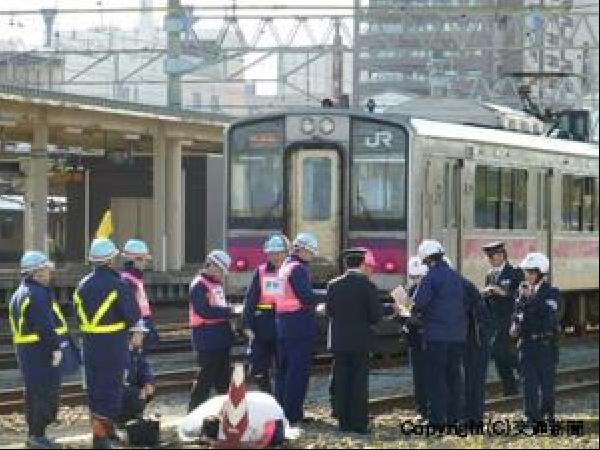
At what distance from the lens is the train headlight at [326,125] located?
19.0 metres

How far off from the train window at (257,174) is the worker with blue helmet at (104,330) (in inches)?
310

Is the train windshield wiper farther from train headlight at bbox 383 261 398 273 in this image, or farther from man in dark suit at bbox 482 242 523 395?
man in dark suit at bbox 482 242 523 395

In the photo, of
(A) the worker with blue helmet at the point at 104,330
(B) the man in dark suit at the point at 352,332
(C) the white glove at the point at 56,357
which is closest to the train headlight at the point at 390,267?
(B) the man in dark suit at the point at 352,332

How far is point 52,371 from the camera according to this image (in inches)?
451

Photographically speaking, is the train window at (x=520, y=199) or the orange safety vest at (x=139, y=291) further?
the train window at (x=520, y=199)

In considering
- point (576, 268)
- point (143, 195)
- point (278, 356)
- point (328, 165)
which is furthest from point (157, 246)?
point (278, 356)

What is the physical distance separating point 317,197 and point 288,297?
20.7 feet

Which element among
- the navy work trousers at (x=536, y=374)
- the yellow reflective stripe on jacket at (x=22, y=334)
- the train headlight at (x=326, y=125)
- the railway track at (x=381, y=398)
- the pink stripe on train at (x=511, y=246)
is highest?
the train headlight at (x=326, y=125)

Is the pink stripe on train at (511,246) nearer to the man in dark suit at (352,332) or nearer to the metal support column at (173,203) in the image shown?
the man in dark suit at (352,332)

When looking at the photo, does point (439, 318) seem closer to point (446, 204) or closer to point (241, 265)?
point (446, 204)

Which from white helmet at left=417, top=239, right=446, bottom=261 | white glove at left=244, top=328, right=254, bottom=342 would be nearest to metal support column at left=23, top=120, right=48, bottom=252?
white glove at left=244, top=328, right=254, bottom=342

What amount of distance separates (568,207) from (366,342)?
11483 mm

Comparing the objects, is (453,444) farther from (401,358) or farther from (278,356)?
(401,358)

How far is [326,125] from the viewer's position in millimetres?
19062
